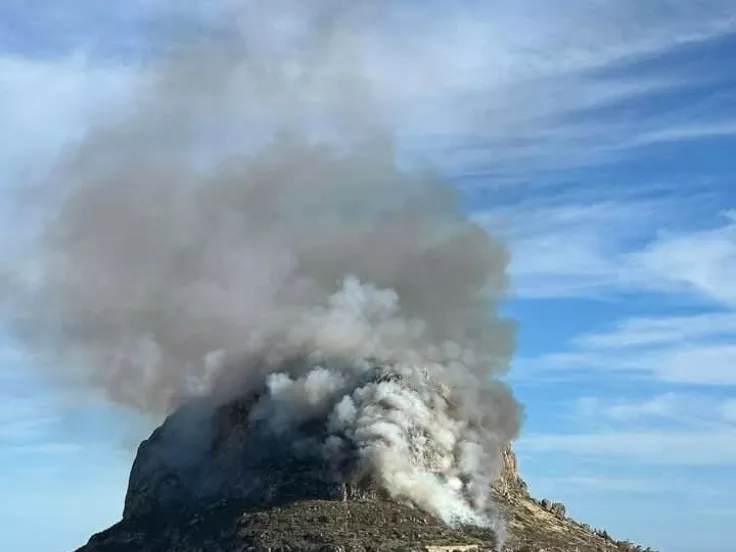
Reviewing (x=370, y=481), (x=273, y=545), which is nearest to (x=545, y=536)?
(x=370, y=481)

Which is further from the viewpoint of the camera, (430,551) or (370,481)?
(370,481)

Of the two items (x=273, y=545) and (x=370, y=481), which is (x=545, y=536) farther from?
(x=273, y=545)

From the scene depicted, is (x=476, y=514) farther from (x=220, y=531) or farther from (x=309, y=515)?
(x=220, y=531)

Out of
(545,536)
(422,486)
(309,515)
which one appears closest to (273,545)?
(309,515)

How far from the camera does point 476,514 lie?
198 meters

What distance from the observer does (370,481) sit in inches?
7800

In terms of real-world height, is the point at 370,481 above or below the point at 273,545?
above

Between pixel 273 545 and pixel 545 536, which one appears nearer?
pixel 273 545

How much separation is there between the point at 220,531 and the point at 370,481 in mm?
22741

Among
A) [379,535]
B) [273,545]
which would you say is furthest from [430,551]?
[273,545]

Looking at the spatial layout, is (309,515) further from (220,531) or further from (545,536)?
(545,536)

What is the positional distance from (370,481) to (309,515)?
37.5 feet

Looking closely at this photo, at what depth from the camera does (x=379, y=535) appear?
185 m

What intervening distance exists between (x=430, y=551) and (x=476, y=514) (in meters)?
22.5
